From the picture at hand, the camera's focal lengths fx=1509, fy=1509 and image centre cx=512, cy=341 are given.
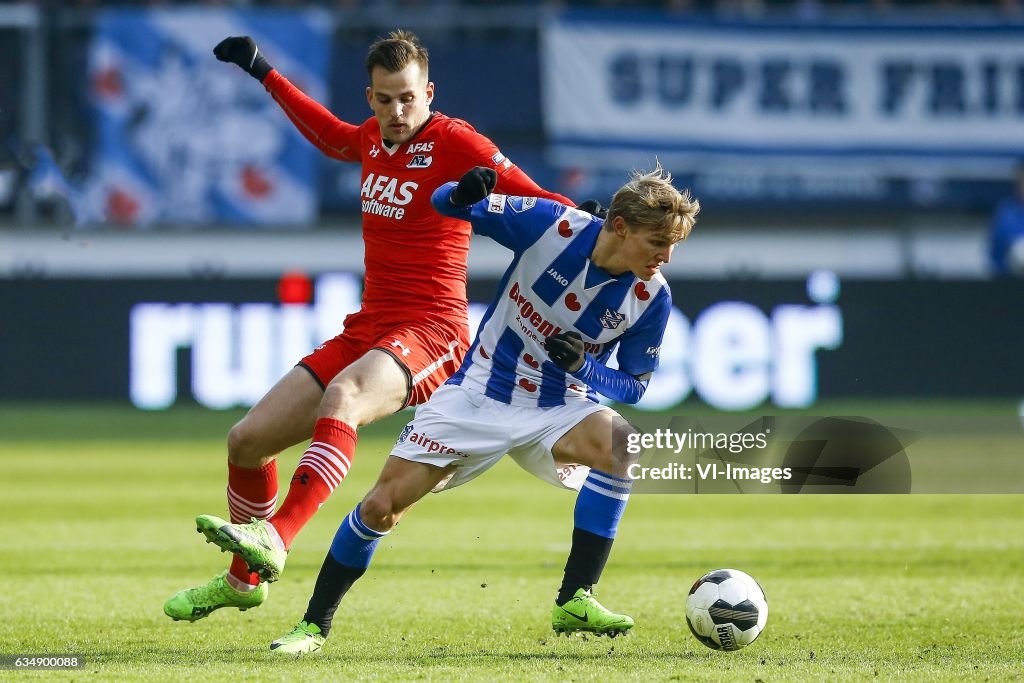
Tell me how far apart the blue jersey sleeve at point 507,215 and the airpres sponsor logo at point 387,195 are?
432 millimetres

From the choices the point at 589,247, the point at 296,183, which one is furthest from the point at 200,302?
the point at 589,247

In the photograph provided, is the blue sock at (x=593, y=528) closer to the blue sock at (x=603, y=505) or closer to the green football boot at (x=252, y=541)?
the blue sock at (x=603, y=505)

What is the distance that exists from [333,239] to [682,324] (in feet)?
21.2

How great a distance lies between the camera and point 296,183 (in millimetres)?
19625

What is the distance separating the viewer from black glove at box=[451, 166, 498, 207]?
222 inches

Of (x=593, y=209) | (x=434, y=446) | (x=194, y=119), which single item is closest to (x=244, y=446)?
(x=434, y=446)

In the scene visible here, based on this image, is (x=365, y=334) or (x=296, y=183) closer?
(x=365, y=334)

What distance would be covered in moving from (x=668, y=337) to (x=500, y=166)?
10.7m

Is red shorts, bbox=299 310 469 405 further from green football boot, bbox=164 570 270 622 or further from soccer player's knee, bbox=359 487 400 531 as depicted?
green football boot, bbox=164 570 270 622

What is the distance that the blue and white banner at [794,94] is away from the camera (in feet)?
65.2

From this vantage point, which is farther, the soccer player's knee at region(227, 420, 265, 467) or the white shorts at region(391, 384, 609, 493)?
the soccer player's knee at region(227, 420, 265, 467)

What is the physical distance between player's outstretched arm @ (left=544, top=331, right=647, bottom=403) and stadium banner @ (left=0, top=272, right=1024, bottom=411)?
1052 centimetres

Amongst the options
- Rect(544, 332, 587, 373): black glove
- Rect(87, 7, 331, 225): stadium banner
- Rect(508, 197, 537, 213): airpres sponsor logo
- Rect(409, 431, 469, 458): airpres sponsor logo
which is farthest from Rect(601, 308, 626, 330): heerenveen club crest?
Rect(87, 7, 331, 225): stadium banner

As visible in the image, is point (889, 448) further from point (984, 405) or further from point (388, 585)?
point (984, 405)
